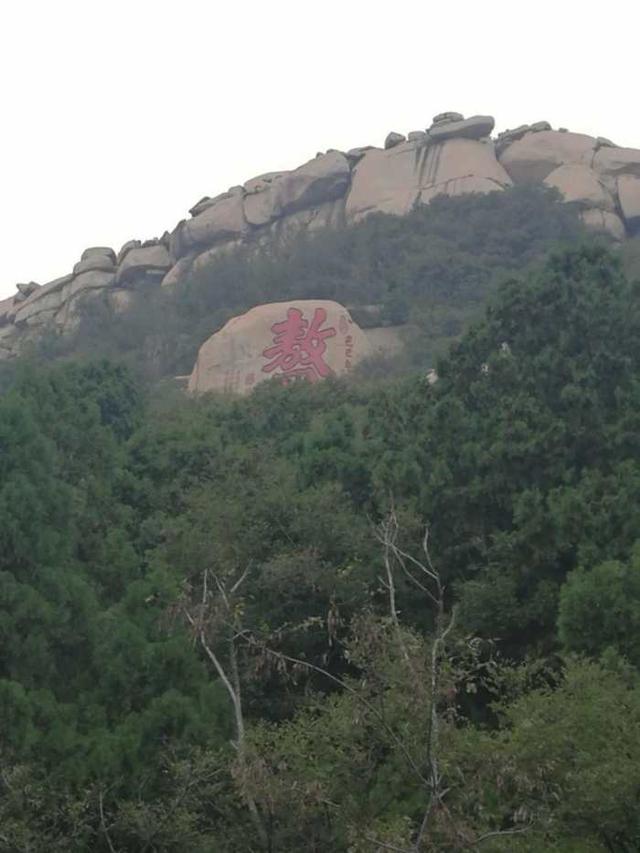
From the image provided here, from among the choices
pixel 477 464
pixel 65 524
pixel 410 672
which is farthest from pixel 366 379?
pixel 410 672

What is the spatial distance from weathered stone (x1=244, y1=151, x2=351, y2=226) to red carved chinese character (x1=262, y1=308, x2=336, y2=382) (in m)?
8.26

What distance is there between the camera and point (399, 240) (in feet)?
103

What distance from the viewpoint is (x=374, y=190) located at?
32781 millimetres

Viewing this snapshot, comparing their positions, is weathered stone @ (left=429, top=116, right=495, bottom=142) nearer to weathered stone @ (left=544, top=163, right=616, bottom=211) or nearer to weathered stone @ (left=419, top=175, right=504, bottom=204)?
weathered stone @ (left=419, top=175, right=504, bottom=204)

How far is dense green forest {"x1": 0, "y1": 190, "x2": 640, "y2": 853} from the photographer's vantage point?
639 cm

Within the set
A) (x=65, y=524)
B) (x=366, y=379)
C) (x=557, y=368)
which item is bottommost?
(x=366, y=379)

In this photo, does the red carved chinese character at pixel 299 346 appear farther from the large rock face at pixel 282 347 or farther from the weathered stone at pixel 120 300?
the weathered stone at pixel 120 300

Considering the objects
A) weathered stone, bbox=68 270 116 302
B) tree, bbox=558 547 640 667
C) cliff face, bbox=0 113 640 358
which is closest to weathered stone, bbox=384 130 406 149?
cliff face, bbox=0 113 640 358

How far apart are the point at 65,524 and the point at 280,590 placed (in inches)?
80.9

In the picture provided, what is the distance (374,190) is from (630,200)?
5.94m

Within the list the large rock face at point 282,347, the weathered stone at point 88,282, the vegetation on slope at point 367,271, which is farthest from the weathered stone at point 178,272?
the large rock face at point 282,347

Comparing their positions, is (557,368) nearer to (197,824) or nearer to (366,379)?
(197,824)

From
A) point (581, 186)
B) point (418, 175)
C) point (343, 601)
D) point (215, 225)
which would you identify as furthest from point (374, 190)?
point (343, 601)

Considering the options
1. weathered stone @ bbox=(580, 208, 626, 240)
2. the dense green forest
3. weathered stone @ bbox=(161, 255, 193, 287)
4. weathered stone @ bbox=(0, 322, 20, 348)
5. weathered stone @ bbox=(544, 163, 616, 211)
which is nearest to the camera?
the dense green forest
